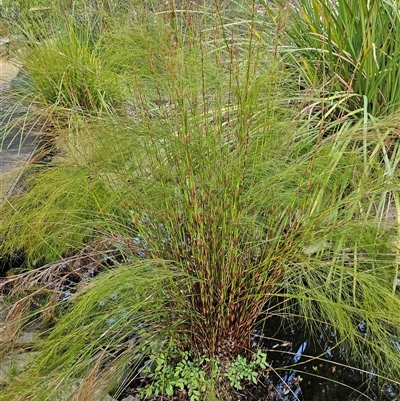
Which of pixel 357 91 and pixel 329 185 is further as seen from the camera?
pixel 357 91

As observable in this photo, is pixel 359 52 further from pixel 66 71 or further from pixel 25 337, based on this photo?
pixel 25 337

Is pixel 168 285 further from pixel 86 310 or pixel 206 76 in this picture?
pixel 206 76

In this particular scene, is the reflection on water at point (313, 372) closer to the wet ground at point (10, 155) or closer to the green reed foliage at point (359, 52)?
the green reed foliage at point (359, 52)

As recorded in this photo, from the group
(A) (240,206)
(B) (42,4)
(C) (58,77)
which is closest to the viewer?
(A) (240,206)

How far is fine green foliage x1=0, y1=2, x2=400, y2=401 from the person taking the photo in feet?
4.02

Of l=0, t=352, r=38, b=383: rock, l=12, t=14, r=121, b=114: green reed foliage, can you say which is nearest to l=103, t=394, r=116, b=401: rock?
l=0, t=352, r=38, b=383: rock

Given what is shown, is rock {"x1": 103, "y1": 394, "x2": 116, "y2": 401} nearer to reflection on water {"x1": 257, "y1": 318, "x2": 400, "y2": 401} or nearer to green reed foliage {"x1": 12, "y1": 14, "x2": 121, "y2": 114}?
reflection on water {"x1": 257, "y1": 318, "x2": 400, "y2": 401}

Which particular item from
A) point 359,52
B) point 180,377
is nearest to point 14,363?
point 180,377

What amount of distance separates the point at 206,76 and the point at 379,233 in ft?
2.32

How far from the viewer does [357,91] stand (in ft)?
6.62

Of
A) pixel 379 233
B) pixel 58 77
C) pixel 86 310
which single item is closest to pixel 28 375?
pixel 86 310

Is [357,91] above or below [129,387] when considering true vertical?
above

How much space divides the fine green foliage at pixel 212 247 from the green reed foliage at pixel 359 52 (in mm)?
444

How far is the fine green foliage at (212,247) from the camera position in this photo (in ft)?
4.02
